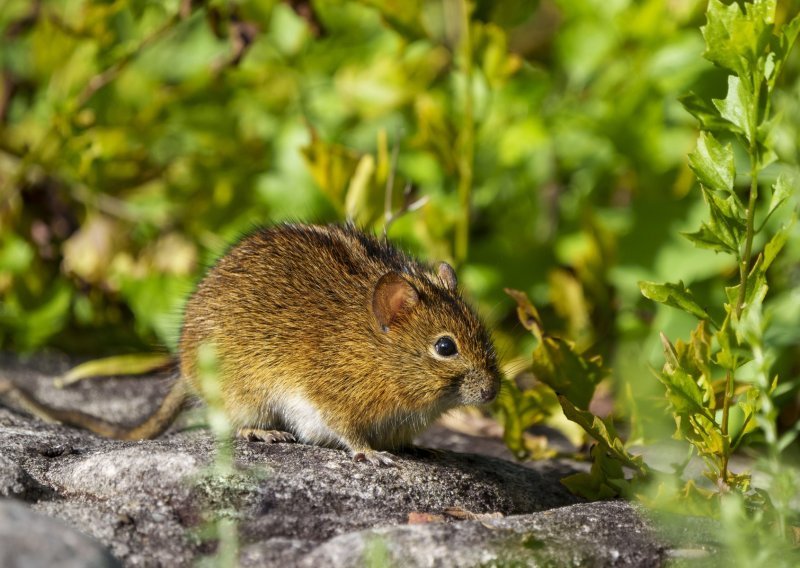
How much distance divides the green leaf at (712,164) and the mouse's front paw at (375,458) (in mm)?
1371

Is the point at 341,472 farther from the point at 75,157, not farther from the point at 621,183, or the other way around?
the point at 621,183

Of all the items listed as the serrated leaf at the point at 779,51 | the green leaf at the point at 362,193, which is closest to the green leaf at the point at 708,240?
the serrated leaf at the point at 779,51

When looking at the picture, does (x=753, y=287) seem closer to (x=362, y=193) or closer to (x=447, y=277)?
(x=447, y=277)

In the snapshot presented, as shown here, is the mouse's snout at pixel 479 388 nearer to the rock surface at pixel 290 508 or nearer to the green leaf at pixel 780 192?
the rock surface at pixel 290 508

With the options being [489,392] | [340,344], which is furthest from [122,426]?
[489,392]

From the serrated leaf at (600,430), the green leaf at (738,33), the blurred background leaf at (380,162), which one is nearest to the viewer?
the green leaf at (738,33)

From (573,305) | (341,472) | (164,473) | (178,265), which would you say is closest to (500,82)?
(573,305)

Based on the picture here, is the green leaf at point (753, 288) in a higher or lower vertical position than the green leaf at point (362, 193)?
lower

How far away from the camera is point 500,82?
5.32m

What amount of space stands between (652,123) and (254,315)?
8.72ft

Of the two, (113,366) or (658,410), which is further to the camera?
(113,366)

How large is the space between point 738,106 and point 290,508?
176 cm

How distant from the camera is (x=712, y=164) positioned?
3152 mm

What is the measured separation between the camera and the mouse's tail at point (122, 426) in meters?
4.36
